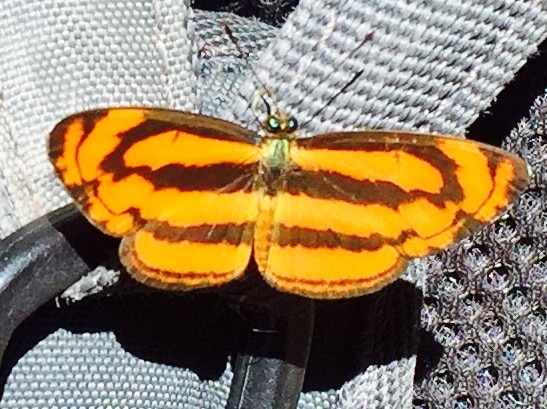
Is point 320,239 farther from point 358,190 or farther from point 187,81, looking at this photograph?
point 187,81

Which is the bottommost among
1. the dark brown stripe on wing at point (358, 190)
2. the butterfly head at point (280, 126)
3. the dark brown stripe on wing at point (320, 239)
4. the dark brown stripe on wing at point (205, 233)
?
the dark brown stripe on wing at point (205, 233)

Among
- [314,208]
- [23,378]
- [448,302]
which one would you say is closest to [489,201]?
[314,208]

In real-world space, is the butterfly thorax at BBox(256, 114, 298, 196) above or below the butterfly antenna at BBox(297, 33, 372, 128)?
below

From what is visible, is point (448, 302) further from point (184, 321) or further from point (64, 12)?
point (64, 12)

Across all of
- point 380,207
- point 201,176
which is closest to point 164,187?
point 201,176

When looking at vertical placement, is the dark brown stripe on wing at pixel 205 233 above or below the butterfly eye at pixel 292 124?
below
